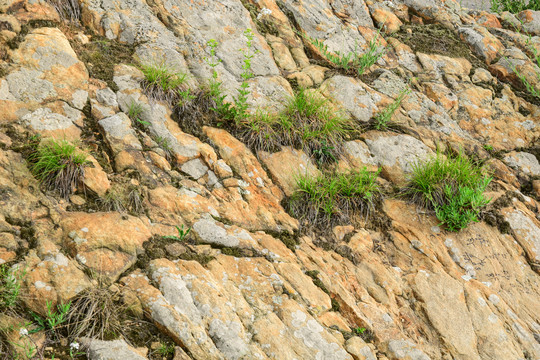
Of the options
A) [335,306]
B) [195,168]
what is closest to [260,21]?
[195,168]

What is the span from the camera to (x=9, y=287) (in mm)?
2701

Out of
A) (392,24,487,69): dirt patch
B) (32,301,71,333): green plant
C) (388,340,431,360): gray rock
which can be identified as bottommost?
(388,340,431,360): gray rock

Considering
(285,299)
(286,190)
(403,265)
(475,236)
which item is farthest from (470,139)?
(285,299)

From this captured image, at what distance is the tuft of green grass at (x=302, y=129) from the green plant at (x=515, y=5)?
18.9ft

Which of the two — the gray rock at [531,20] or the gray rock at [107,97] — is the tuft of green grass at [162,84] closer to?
the gray rock at [107,97]

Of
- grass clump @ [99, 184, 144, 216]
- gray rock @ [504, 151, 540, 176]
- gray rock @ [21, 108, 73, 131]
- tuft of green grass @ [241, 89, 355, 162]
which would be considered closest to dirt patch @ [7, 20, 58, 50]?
gray rock @ [21, 108, 73, 131]

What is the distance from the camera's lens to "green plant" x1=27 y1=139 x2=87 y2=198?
3.50 m

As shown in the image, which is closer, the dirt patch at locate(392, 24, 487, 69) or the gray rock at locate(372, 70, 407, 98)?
the gray rock at locate(372, 70, 407, 98)

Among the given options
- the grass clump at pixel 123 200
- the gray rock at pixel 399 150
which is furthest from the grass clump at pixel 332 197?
the grass clump at pixel 123 200

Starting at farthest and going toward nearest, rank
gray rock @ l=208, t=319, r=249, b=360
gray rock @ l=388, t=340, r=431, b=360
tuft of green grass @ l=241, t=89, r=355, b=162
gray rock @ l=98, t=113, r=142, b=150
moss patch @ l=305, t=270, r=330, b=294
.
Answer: tuft of green grass @ l=241, t=89, r=355, b=162 < gray rock @ l=98, t=113, r=142, b=150 < moss patch @ l=305, t=270, r=330, b=294 < gray rock @ l=388, t=340, r=431, b=360 < gray rock @ l=208, t=319, r=249, b=360

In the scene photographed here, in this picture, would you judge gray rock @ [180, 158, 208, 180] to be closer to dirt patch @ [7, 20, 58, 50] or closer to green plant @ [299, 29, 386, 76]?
dirt patch @ [7, 20, 58, 50]

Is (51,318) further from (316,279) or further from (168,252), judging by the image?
(316,279)

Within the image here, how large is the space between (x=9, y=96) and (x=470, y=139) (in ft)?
17.5

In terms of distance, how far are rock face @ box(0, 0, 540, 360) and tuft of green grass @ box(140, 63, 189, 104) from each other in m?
0.03
